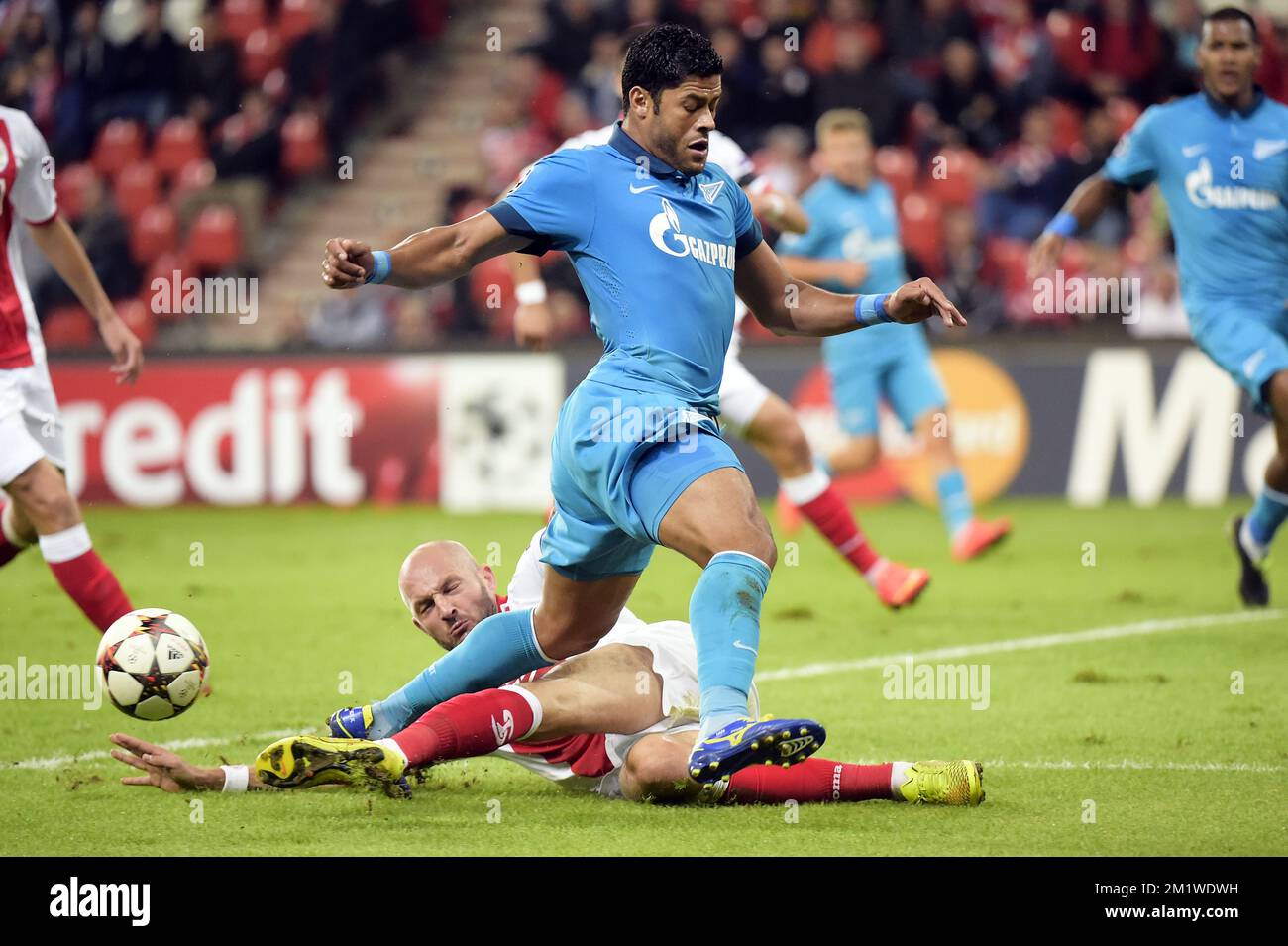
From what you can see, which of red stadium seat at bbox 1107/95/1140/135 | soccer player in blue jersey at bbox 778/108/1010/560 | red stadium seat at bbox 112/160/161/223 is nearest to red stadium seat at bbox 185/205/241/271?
red stadium seat at bbox 112/160/161/223

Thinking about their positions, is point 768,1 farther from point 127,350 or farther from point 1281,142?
point 127,350

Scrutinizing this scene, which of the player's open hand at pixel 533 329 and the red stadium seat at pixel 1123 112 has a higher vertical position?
the red stadium seat at pixel 1123 112

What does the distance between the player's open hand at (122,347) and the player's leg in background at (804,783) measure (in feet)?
10.4

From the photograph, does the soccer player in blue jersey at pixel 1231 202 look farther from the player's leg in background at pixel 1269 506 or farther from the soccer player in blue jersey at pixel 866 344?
the soccer player in blue jersey at pixel 866 344

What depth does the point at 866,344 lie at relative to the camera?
1094 centimetres

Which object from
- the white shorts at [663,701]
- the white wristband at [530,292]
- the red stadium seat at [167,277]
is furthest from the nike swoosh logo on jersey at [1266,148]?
the red stadium seat at [167,277]

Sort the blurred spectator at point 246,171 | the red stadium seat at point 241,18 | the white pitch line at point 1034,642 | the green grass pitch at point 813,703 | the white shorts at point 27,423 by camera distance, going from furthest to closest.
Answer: the red stadium seat at point 241,18
the blurred spectator at point 246,171
the white pitch line at point 1034,642
the white shorts at point 27,423
the green grass pitch at point 813,703

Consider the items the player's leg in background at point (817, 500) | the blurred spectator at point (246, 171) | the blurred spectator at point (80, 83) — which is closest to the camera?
the player's leg in background at point (817, 500)

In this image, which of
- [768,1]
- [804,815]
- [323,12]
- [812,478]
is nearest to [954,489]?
[812,478]

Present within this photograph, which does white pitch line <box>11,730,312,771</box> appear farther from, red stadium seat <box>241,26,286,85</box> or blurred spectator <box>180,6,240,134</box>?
red stadium seat <box>241,26,286,85</box>

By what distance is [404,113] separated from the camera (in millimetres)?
19234

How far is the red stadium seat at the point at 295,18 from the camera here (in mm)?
18312

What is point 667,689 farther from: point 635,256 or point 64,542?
point 64,542

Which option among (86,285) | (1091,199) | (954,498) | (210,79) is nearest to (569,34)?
(210,79)
